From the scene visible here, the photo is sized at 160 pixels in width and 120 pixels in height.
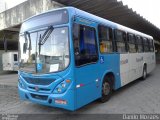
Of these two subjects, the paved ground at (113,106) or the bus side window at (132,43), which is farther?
the bus side window at (132,43)

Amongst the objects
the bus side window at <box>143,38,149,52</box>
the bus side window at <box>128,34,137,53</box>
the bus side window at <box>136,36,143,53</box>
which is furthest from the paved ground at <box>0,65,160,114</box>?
the bus side window at <box>143,38,149,52</box>

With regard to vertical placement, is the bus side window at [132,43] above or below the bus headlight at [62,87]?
above

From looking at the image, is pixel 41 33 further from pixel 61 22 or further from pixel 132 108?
pixel 132 108

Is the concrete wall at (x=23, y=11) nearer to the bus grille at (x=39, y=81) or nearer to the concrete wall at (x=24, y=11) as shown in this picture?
the concrete wall at (x=24, y=11)

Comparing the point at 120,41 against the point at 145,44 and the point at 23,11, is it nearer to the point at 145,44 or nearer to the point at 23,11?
the point at 145,44

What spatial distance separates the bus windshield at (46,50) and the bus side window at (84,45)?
0.82 feet

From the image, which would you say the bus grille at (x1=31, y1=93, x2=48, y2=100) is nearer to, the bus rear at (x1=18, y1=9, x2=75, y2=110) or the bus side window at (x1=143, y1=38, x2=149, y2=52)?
the bus rear at (x1=18, y1=9, x2=75, y2=110)

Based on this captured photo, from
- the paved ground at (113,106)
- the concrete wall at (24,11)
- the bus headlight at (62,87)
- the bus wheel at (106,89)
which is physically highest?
the concrete wall at (24,11)

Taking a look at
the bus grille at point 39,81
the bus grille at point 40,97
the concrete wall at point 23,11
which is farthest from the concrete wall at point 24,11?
the bus grille at point 40,97

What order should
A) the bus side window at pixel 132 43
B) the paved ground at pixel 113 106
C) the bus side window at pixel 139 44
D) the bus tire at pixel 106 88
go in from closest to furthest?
→ the paved ground at pixel 113 106
the bus tire at pixel 106 88
the bus side window at pixel 132 43
the bus side window at pixel 139 44

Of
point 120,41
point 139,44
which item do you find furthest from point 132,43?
point 120,41

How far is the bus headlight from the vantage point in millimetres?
4380

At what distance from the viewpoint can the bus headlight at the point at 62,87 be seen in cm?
438

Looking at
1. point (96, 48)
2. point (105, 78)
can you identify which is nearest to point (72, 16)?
point (96, 48)
